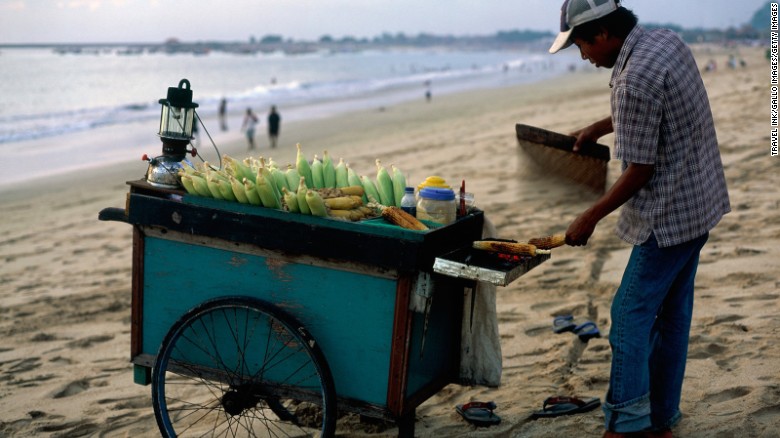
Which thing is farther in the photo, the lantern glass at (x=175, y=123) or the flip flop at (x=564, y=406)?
the lantern glass at (x=175, y=123)

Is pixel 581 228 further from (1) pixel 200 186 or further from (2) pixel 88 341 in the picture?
(2) pixel 88 341

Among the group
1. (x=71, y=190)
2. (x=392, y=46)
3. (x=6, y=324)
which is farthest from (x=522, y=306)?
(x=392, y=46)

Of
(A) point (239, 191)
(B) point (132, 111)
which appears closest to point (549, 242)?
(A) point (239, 191)

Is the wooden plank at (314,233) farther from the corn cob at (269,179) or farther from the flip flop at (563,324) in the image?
the flip flop at (563,324)

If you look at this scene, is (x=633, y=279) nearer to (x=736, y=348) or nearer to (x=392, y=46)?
(x=736, y=348)

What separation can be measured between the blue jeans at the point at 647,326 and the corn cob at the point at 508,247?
1.14 ft

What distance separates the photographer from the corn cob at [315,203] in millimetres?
2566

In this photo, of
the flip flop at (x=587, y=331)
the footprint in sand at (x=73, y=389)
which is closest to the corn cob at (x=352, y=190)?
the flip flop at (x=587, y=331)

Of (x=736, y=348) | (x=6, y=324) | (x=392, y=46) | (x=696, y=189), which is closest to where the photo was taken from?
(x=696, y=189)

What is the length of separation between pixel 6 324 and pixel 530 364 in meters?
3.61

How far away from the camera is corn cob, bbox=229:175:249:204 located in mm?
2701

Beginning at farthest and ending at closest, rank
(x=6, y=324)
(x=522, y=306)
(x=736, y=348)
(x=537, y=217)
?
(x=537, y=217) → (x=6, y=324) → (x=522, y=306) → (x=736, y=348)

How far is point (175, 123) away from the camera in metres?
3.26

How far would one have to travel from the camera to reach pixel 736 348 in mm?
3623
